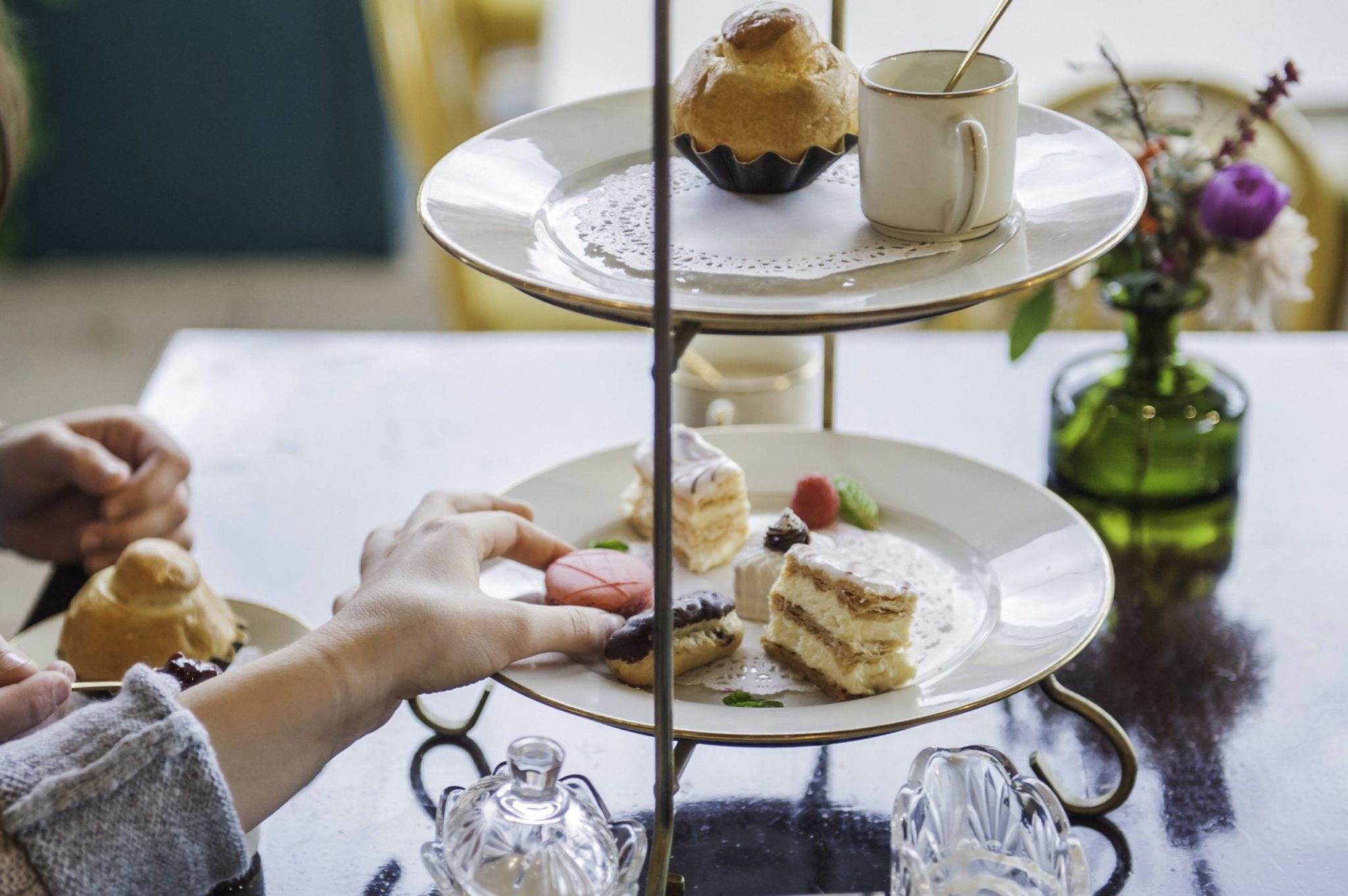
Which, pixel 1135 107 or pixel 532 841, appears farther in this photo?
pixel 1135 107

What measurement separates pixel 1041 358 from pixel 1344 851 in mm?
716

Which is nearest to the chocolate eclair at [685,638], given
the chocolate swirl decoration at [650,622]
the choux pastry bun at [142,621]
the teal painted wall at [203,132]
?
the chocolate swirl decoration at [650,622]

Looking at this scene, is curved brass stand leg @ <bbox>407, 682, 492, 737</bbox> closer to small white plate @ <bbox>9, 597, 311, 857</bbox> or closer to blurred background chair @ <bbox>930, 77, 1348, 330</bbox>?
small white plate @ <bbox>9, 597, 311, 857</bbox>

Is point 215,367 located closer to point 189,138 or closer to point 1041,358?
point 1041,358

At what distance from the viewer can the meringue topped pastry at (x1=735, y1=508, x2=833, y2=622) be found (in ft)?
3.03

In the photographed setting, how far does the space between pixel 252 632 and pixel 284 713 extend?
30cm

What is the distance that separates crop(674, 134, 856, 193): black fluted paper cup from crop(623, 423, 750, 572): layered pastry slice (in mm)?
211

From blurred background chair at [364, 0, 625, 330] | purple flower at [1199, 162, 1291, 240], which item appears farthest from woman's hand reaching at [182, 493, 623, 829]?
blurred background chair at [364, 0, 625, 330]

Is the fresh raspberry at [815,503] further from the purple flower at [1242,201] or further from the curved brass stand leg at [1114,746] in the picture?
the purple flower at [1242,201]

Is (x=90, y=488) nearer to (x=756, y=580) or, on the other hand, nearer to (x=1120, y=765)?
(x=756, y=580)

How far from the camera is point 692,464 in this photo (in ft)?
3.30

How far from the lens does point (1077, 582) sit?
87cm

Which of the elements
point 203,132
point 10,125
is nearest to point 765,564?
point 10,125

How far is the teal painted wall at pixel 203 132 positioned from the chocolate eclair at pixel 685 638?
2.91 metres
